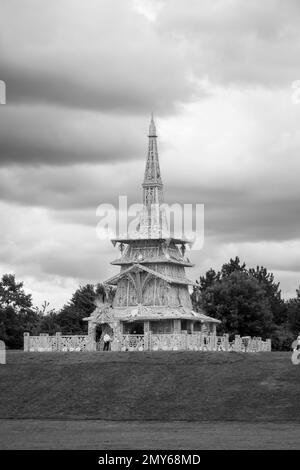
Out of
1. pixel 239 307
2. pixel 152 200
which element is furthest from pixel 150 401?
pixel 239 307

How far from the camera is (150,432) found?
4884cm

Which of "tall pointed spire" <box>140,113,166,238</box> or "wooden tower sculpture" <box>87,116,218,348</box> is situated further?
"tall pointed spire" <box>140,113,166,238</box>

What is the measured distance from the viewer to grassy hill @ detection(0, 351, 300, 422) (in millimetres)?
56031

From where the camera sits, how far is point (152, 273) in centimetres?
8906

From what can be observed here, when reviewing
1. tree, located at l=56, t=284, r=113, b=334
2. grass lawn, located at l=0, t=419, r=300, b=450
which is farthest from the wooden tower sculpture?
grass lawn, located at l=0, t=419, r=300, b=450

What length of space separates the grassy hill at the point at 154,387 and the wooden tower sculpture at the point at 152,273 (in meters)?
17.5

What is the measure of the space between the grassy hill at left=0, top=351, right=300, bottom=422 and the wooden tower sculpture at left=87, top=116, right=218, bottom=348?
1755 cm

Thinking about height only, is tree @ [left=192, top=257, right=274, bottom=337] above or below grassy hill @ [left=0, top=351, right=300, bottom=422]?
above

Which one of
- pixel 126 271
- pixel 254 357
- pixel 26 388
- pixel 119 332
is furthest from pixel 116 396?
pixel 126 271

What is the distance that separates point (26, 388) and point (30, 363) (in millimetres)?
6833

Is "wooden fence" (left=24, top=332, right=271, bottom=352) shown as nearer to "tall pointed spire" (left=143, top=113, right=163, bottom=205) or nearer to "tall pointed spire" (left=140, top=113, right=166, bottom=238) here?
"tall pointed spire" (left=140, top=113, right=166, bottom=238)

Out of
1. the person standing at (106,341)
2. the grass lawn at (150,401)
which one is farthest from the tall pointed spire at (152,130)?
the grass lawn at (150,401)

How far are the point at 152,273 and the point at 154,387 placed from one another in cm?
2859

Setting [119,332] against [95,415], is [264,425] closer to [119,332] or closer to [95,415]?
[95,415]
